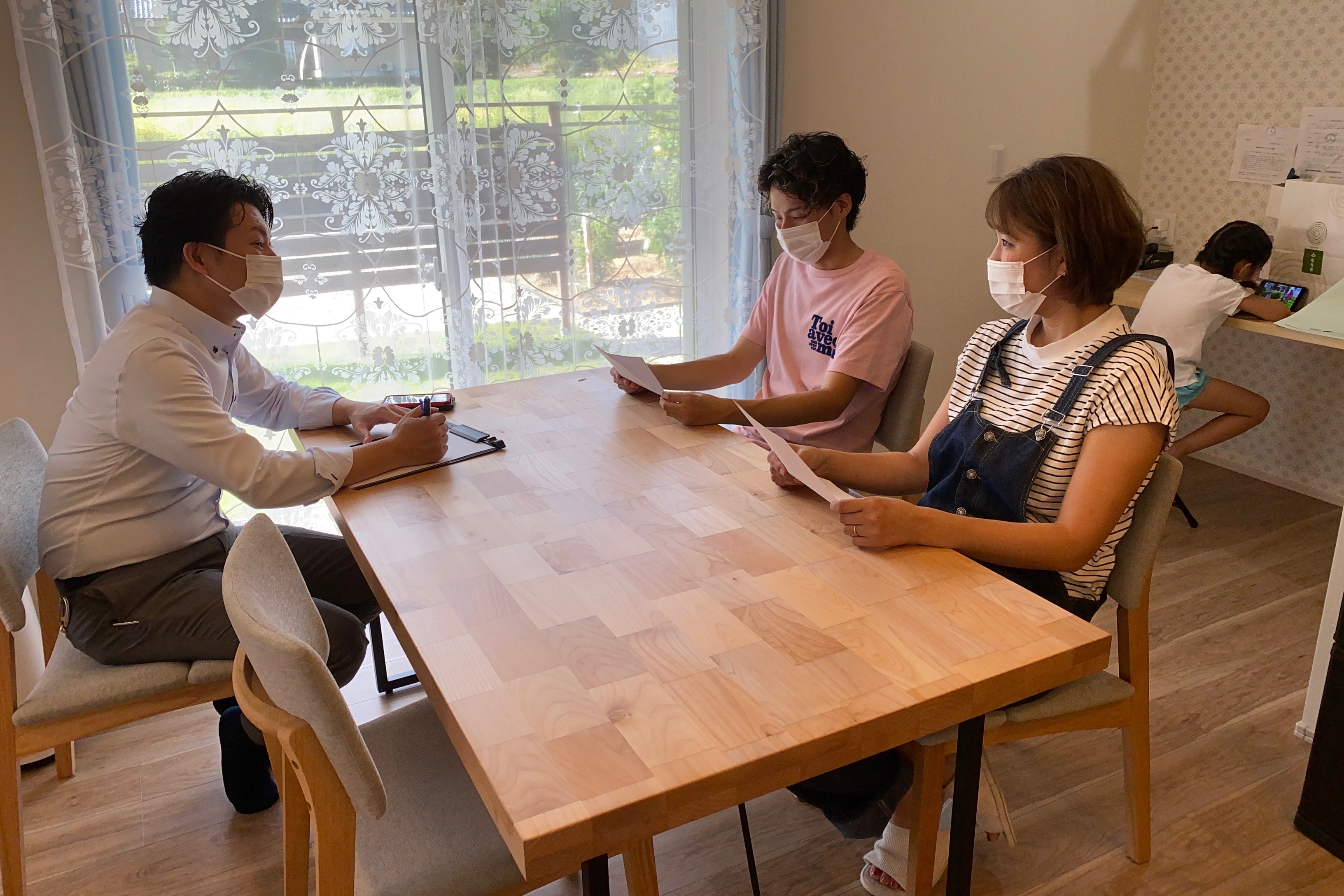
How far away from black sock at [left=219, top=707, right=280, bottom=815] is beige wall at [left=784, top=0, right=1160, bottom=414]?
257 cm

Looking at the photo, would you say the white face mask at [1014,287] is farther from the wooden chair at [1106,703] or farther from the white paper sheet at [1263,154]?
the white paper sheet at [1263,154]

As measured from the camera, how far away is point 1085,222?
5.08ft

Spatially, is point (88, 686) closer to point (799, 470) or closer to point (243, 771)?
point (243, 771)

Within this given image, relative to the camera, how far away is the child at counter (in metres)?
3.01

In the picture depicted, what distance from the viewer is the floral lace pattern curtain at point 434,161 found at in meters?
2.38

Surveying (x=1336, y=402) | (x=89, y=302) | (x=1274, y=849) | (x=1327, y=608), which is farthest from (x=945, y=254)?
(x=89, y=302)

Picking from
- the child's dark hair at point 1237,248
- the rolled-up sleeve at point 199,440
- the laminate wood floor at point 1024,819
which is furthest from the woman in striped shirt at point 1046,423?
the child's dark hair at point 1237,248

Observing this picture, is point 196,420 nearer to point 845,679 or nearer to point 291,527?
point 291,527

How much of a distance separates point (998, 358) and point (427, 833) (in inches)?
48.7

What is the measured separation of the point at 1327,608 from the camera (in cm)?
203

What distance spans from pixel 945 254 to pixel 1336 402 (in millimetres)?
1492

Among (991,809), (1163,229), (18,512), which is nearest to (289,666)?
(18,512)

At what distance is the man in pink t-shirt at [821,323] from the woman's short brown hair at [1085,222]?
1.80 ft

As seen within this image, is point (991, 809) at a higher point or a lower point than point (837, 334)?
lower
